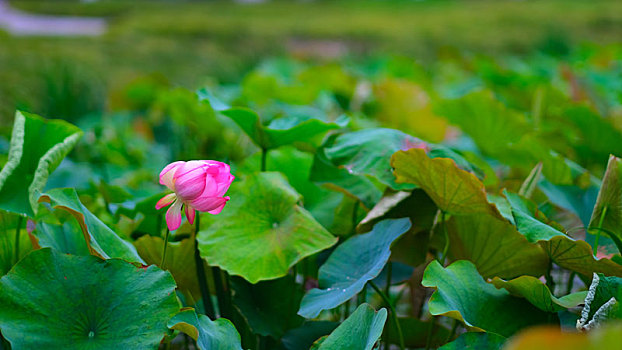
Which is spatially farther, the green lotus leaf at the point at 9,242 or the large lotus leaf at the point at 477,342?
the green lotus leaf at the point at 9,242

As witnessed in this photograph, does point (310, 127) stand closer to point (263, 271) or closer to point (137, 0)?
point (263, 271)

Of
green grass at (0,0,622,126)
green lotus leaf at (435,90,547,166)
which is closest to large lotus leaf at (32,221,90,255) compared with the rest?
green lotus leaf at (435,90,547,166)

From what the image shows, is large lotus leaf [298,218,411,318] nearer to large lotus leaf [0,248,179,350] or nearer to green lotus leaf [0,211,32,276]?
large lotus leaf [0,248,179,350]

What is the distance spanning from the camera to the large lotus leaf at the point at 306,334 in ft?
1.80

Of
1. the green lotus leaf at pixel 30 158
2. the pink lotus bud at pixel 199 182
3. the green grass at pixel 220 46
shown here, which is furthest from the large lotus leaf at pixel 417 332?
the green grass at pixel 220 46

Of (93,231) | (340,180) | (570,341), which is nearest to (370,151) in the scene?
(340,180)

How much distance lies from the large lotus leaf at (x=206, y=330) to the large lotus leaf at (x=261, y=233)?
9 cm

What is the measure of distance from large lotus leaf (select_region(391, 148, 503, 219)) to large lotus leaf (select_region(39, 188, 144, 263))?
25cm

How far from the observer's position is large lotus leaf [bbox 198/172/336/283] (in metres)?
0.54

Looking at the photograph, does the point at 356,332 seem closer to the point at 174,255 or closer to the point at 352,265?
the point at 352,265

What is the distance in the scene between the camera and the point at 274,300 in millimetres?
608

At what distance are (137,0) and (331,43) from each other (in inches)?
410

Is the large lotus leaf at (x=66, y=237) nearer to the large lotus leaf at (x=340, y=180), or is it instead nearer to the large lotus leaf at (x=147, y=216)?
the large lotus leaf at (x=147, y=216)

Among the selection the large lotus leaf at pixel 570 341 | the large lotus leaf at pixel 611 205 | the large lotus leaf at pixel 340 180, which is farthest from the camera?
the large lotus leaf at pixel 340 180
